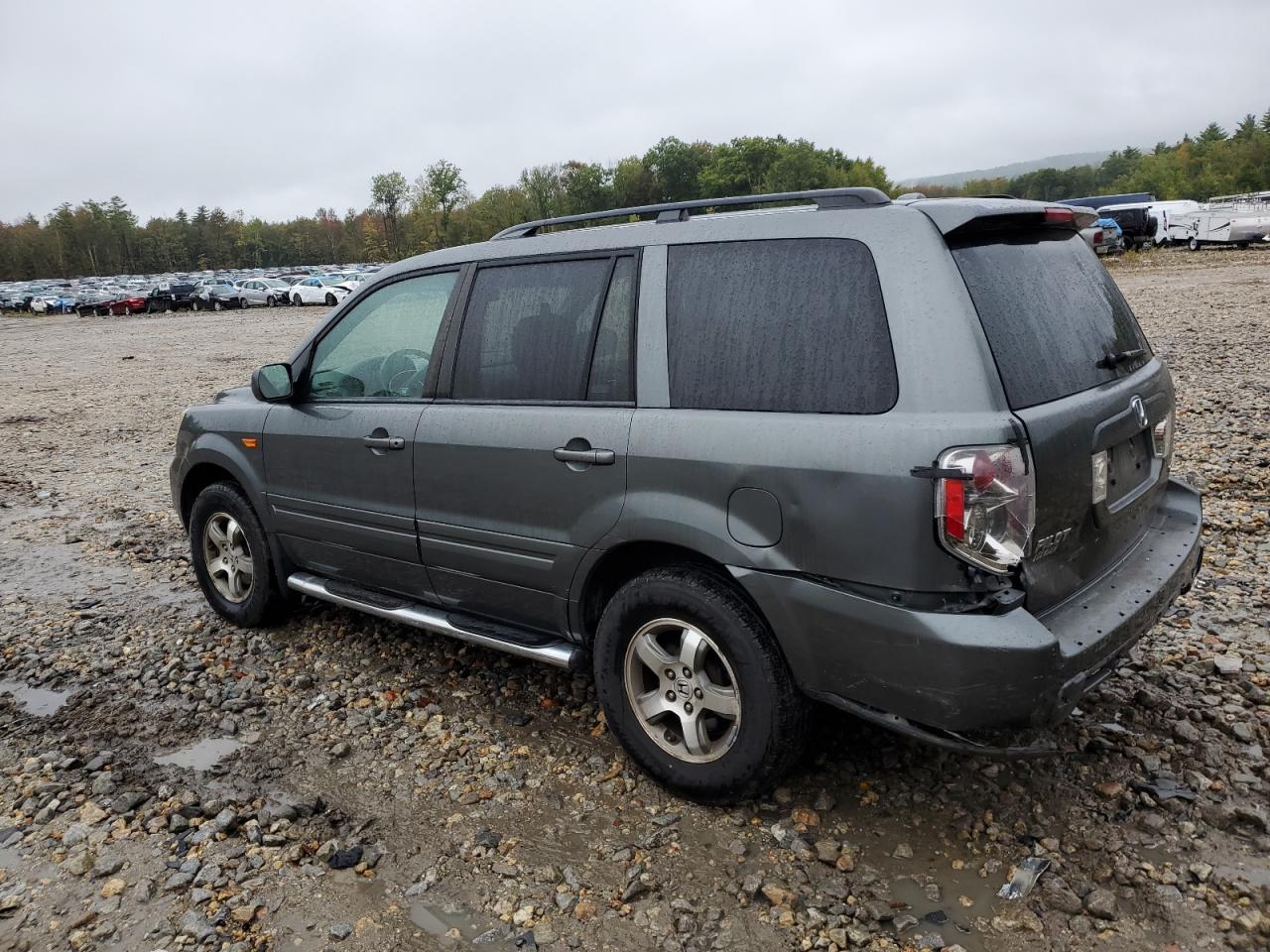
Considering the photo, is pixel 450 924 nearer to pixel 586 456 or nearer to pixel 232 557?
pixel 586 456

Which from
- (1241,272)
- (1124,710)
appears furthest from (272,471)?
(1241,272)

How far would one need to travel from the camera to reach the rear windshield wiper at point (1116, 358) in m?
3.16

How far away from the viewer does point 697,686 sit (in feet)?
10.5

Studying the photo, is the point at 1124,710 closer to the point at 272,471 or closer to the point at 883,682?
the point at 883,682

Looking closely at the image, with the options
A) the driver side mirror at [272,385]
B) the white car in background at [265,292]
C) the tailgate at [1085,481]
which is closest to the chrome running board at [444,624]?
the driver side mirror at [272,385]

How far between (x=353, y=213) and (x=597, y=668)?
534ft

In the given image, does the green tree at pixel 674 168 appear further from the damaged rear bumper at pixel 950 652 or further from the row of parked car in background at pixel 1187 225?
the damaged rear bumper at pixel 950 652

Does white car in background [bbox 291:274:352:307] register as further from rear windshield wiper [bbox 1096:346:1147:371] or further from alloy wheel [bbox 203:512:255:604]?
rear windshield wiper [bbox 1096:346:1147:371]

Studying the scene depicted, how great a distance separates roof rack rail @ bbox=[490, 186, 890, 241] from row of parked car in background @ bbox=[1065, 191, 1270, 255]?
2922cm

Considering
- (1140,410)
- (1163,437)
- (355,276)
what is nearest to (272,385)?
(1140,410)

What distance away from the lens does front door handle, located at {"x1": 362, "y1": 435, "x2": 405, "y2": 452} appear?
158 inches

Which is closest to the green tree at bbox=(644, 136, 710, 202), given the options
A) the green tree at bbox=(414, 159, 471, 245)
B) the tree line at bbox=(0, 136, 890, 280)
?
the tree line at bbox=(0, 136, 890, 280)

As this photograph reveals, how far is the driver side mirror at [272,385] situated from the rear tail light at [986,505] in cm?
319

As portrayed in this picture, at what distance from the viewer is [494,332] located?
3844 mm
